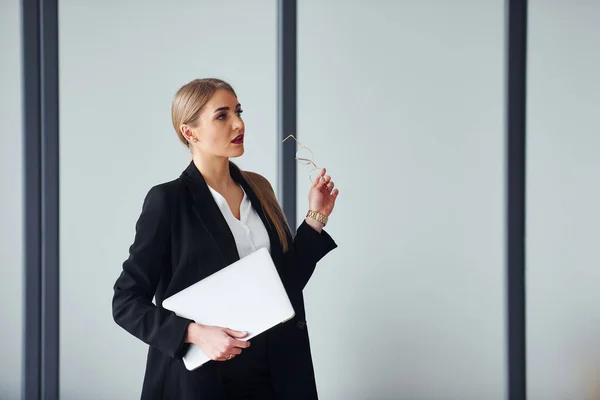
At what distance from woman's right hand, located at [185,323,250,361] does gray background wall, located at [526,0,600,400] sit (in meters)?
→ 1.84

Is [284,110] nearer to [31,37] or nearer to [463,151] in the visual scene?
[463,151]

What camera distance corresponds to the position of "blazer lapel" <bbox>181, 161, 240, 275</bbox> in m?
1.32

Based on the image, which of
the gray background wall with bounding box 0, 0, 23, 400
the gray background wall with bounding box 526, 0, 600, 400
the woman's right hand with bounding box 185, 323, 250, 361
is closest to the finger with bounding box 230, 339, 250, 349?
the woman's right hand with bounding box 185, 323, 250, 361

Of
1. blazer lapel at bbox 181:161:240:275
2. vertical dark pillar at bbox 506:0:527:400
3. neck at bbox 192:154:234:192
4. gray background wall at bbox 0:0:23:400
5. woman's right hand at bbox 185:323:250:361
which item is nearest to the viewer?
woman's right hand at bbox 185:323:250:361

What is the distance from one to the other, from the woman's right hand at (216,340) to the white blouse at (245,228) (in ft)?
0.74

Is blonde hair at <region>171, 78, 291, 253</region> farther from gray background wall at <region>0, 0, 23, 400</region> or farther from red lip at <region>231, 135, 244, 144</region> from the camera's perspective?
gray background wall at <region>0, 0, 23, 400</region>

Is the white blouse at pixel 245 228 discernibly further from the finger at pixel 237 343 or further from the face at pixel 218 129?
the finger at pixel 237 343

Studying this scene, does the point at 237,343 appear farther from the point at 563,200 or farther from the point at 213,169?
the point at 563,200

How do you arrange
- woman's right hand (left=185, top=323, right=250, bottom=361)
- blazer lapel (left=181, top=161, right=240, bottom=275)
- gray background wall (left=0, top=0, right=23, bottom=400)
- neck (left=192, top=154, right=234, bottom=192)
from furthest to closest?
gray background wall (left=0, top=0, right=23, bottom=400) < neck (left=192, top=154, right=234, bottom=192) < blazer lapel (left=181, top=161, right=240, bottom=275) < woman's right hand (left=185, top=323, right=250, bottom=361)

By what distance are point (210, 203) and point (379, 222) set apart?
1300mm

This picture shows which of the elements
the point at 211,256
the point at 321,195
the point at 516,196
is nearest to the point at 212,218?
the point at 211,256

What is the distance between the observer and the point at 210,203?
4.47ft

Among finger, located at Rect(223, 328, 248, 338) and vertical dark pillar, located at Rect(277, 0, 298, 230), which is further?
vertical dark pillar, located at Rect(277, 0, 298, 230)

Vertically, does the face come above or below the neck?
above
